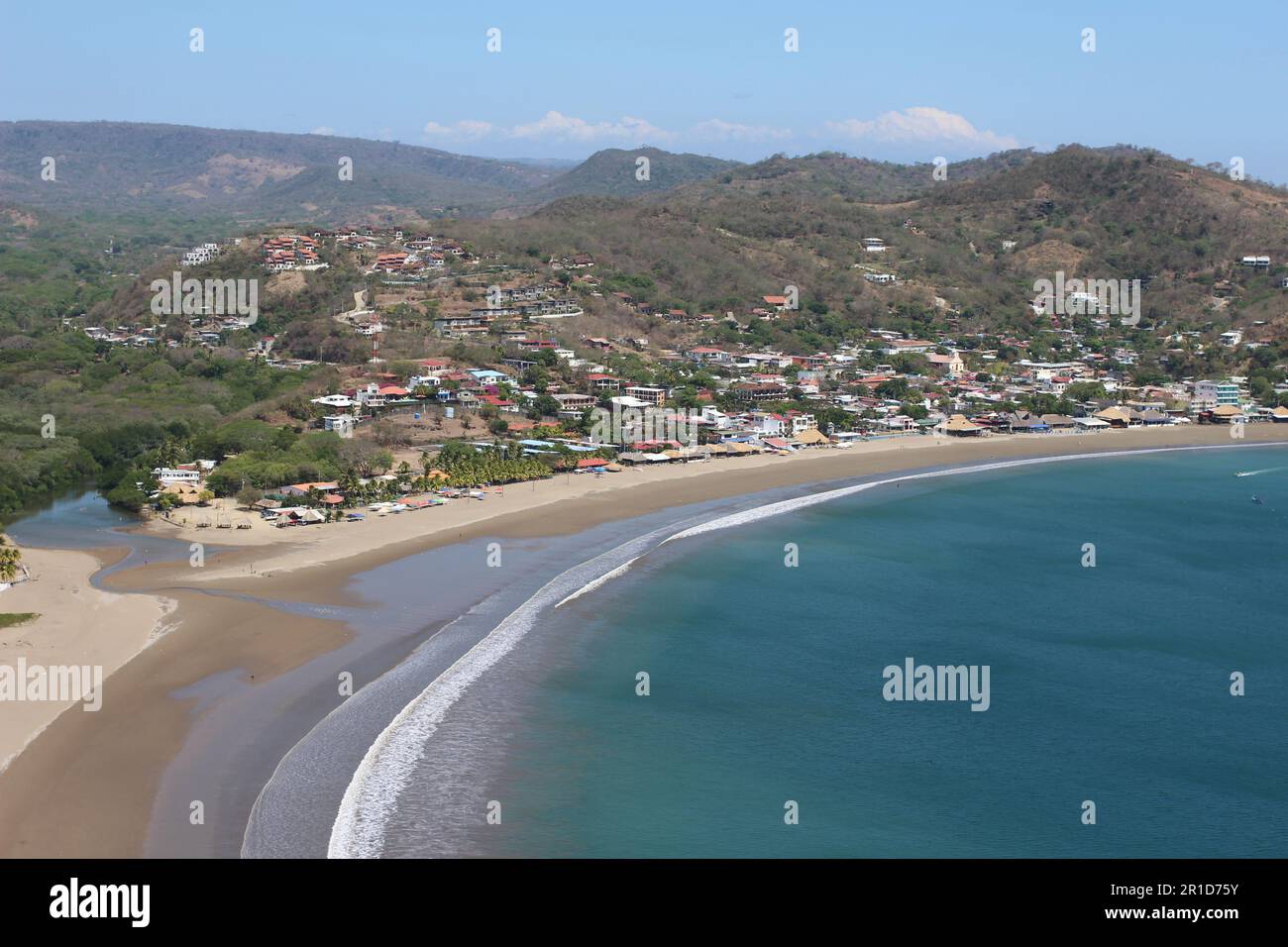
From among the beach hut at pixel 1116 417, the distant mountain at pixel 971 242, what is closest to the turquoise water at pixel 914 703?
the beach hut at pixel 1116 417

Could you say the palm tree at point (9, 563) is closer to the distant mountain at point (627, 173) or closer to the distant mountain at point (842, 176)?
the distant mountain at point (842, 176)

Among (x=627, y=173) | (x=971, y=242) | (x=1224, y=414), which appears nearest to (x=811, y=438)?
(x=1224, y=414)

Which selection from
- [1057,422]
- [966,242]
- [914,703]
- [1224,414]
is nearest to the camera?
[914,703]

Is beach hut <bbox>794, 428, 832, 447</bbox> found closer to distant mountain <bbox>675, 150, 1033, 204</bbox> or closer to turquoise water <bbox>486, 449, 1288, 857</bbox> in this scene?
turquoise water <bbox>486, 449, 1288, 857</bbox>

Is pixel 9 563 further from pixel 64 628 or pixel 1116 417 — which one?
pixel 1116 417

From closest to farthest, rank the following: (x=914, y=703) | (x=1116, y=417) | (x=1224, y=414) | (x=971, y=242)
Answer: (x=914, y=703)
(x=1116, y=417)
(x=1224, y=414)
(x=971, y=242)

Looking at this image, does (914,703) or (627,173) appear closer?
(914,703)

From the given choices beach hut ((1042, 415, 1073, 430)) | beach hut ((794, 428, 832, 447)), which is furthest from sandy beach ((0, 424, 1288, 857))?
beach hut ((1042, 415, 1073, 430))
